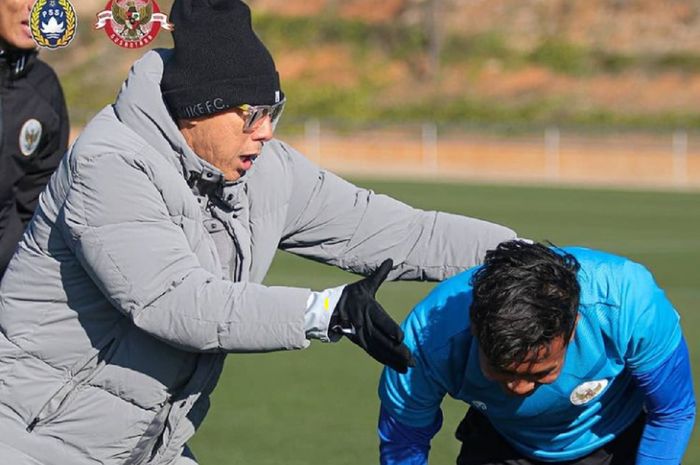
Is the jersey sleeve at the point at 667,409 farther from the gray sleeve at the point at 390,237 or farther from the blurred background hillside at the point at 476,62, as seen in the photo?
the blurred background hillside at the point at 476,62

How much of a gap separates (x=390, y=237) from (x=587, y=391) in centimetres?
81

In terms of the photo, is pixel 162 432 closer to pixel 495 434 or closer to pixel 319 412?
pixel 495 434

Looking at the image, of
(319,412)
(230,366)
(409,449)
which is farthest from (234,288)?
(230,366)

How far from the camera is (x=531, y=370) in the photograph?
407cm

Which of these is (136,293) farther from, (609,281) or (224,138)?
(609,281)

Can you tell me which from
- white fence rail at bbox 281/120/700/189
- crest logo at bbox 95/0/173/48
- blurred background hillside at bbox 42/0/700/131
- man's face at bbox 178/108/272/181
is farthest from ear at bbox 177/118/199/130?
blurred background hillside at bbox 42/0/700/131

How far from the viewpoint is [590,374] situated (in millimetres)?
4363

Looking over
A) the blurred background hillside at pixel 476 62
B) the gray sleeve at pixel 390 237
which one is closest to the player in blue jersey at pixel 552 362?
the gray sleeve at pixel 390 237

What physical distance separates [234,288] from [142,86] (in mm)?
678

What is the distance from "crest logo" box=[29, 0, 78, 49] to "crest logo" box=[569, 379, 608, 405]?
1927mm

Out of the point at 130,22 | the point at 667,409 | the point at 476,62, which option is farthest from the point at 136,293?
the point at 476,62

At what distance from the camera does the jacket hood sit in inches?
156

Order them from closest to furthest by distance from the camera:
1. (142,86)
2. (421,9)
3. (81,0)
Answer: (142,86), (81,0), (421,9)

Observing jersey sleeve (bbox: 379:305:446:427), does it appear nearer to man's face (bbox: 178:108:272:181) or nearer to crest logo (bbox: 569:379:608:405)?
crest logo (bbox: 569:379:608:405)
